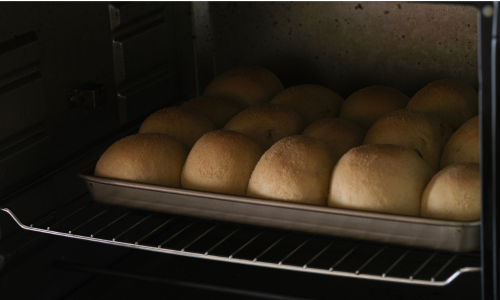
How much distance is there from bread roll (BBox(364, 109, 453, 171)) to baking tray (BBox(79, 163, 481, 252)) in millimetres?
217

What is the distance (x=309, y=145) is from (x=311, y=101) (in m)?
0.30

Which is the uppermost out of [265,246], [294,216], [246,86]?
[246,86]

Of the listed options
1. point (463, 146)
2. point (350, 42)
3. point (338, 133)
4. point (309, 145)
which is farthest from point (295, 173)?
point (350, 42)

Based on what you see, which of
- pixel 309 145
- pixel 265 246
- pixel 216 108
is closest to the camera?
pixel 309 145

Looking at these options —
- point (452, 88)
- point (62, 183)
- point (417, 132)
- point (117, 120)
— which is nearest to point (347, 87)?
point (452, 88)

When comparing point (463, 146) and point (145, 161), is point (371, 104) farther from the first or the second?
point (145, 161)

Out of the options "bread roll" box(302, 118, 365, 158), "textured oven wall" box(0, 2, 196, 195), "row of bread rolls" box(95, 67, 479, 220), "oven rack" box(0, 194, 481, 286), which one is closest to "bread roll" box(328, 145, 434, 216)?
"row of bread rolls" box(95, 67, 479, 220)

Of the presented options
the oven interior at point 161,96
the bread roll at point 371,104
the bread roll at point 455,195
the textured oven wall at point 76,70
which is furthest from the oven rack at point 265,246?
the bread roll at point 455,195

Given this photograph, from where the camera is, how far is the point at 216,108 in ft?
4.58

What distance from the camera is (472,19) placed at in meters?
1.37


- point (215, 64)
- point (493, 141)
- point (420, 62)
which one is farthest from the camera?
point (215, 64)

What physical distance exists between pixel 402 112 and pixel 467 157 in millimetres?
154

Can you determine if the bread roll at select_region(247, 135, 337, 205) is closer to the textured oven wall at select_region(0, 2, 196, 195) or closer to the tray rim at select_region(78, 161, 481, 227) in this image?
the tray rim at select_region(78, 161, 481, 227)

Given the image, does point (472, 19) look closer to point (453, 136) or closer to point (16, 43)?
point (453, 136)
